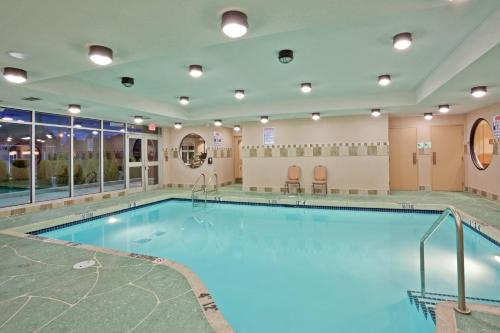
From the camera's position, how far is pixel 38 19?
2.14 metres

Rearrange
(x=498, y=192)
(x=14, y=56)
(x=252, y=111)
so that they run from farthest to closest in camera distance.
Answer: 1. (x=252, y=111)
2. (x=498, y=192)
3. (x=14, y=56)

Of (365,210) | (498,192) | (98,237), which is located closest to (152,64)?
(98,237)

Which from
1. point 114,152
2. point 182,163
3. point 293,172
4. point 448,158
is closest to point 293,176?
point 293,172

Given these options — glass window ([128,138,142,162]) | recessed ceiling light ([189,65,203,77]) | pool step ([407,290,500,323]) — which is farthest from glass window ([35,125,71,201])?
pool step ([407,290,500,323])

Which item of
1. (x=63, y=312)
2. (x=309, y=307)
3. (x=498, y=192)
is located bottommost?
(x=309, y=307)

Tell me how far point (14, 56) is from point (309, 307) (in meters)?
4.08

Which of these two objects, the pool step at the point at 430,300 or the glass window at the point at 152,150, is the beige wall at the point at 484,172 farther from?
the glass window at the point at 152,150

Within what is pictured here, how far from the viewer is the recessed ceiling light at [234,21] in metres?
2.14

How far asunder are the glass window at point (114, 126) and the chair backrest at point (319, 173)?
19.9 feet

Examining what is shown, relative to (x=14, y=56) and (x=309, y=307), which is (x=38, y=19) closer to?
(x=14, y=56)

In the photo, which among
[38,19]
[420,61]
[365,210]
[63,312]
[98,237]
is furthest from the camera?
[365,210]

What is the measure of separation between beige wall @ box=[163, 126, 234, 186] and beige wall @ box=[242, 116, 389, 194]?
55.0 inches

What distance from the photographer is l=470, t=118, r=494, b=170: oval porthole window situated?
6.90 meters

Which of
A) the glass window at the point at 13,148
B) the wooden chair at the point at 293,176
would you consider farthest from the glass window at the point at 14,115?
the wooden chair at the point at 293,176
